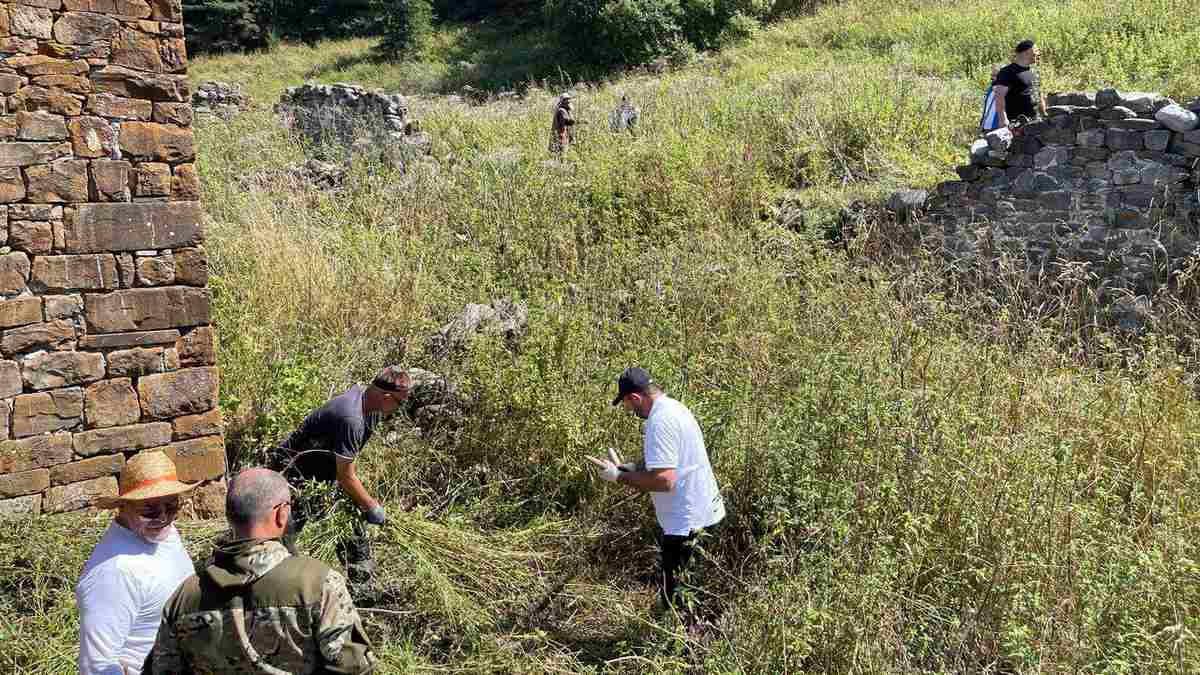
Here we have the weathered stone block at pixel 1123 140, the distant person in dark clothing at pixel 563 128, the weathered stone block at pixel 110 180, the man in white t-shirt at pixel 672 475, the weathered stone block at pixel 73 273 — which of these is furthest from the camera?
the distant person in dark clothing at pixel 563 128

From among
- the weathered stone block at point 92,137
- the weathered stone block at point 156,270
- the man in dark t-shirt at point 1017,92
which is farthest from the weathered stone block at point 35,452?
the man in dark t-shirt at point 1017,92

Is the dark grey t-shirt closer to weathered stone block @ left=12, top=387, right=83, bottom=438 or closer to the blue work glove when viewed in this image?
the blue work glove

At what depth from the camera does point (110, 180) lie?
4.48m

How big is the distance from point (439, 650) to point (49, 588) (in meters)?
1.80

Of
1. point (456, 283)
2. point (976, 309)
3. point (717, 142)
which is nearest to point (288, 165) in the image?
point (456, 283)

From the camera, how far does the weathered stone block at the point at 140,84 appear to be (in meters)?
4.48

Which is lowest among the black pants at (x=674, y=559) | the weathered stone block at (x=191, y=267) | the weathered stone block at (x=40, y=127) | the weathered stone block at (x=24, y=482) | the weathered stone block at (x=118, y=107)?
the black pants at (x=674, y=559)

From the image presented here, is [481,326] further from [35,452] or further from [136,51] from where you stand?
[35,452]

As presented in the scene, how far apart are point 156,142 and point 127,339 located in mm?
1038

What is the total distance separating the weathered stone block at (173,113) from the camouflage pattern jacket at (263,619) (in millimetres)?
2974

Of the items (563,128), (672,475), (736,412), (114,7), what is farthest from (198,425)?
(563,128)

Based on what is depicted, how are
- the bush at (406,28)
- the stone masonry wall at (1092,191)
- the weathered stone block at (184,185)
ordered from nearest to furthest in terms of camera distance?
the weathered stone block at (184,185) → the stone masonry wall at (1092,191) → the bush at (406,28)

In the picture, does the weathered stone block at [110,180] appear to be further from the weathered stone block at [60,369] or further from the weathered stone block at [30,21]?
the weathered stone block at [60,369]

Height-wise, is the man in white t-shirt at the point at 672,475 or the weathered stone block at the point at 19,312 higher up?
the weathered stone block at the point at 19,312
